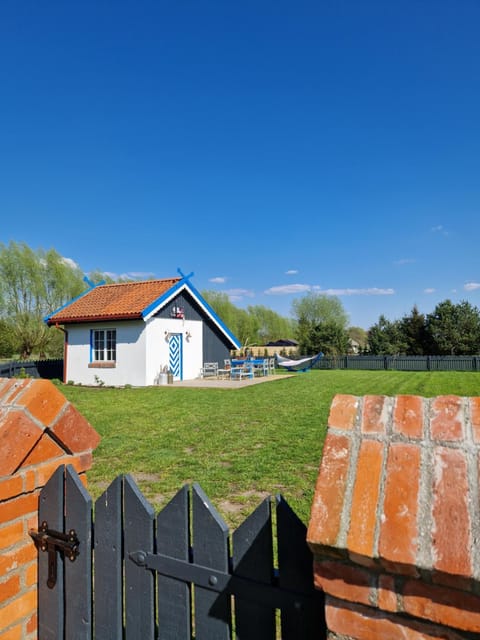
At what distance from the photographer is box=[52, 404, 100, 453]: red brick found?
1.79 m

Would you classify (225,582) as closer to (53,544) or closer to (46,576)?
(53,544)

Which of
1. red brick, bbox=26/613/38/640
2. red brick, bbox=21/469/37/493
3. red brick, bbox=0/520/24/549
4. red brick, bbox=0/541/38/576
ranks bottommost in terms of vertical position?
red brick, bbox=26/613/38/640

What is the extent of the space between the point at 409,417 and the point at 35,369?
20968mm

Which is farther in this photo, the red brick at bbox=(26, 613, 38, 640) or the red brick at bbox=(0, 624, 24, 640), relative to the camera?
the red brick at bbox=(26, 613, 38, 640)

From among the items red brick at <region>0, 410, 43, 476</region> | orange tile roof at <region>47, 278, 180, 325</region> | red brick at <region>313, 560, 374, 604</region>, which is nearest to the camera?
red brick at <region>313, 560, 374, 604</region>

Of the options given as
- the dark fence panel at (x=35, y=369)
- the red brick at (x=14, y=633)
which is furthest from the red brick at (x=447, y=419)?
the dark fence panel at (x=35, y=369)

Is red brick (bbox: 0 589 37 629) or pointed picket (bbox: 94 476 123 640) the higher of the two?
pointed picket (bbox: 94 476 123 640)

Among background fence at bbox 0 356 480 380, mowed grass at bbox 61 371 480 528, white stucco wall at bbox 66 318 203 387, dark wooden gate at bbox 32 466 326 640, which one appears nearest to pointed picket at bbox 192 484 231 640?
dark wooden gate at bbox 32 466 326 640

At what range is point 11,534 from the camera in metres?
1.71

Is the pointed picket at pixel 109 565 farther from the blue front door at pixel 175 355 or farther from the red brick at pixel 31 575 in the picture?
the blue front door at pixel 175 355

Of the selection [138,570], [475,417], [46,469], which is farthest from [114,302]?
[475,417]

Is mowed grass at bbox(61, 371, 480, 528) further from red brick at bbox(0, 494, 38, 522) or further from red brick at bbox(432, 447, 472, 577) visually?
red brick at bbox(432, 447, 472, 577)

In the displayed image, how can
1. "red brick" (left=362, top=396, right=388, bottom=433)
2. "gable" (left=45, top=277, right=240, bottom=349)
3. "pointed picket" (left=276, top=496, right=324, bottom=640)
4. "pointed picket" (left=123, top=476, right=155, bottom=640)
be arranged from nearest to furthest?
"red brick" (left=362, top=396, right=388, bottom=433)
"pointed picket" (left=276, top=496, right=324, bottom=640)
"pointed picket" (left=123, top=476, right=155, bottom=640)
"gable" (left=45, top=277, right=240, bottom=349)

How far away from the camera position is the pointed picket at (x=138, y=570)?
1485 millimetres
